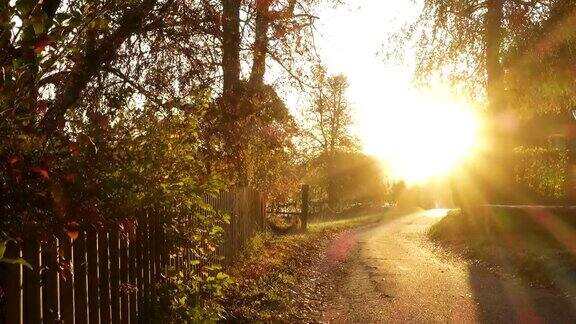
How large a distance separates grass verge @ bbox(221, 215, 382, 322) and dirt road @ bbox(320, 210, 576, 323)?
0.60m

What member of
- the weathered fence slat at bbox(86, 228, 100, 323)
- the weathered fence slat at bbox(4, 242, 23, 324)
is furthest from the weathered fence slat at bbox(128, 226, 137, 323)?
the weathered fence slat at bbox(4, 242, 23, 324)

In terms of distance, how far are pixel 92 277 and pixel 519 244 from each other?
12.1 m

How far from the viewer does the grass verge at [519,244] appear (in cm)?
1078

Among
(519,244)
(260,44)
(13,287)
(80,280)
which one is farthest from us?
(519,244)

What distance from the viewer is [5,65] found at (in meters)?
3.13

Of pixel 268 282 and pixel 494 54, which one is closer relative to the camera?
pixel 268 282

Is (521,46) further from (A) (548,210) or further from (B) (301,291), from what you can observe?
(B) (301,291)

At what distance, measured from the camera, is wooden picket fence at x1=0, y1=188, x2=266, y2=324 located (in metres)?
3.61

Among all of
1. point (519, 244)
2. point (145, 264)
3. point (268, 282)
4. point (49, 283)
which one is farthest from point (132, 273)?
point (519, 244)

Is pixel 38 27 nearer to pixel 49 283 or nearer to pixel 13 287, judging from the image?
pixel 13 287

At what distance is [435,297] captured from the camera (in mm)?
9438

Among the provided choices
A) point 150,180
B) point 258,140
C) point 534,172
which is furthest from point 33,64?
Answer: point 534,172

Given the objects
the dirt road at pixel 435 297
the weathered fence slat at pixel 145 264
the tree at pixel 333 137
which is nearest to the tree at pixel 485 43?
the dirt road at pixel 435 297

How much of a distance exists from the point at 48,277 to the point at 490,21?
15.8 meters
